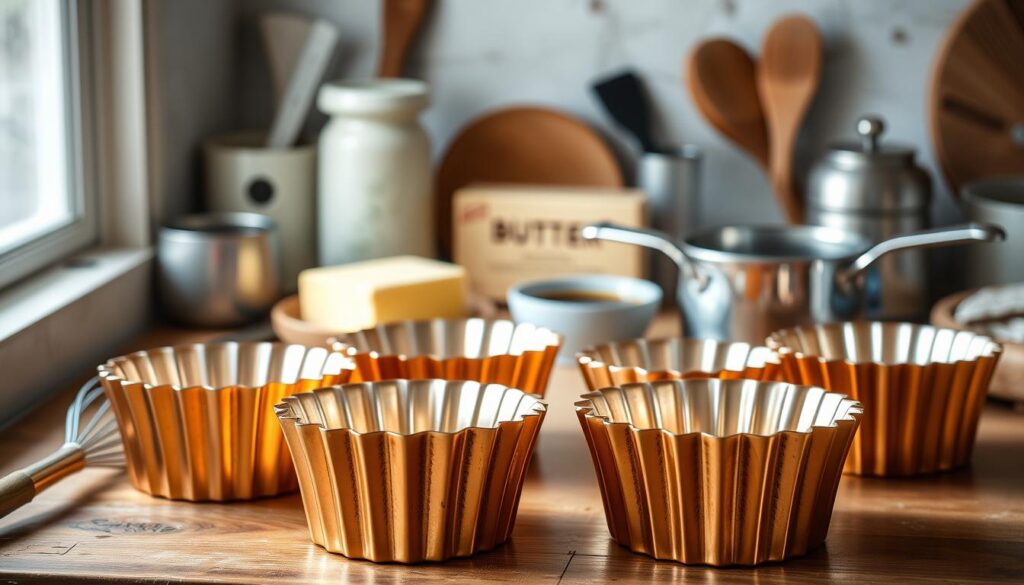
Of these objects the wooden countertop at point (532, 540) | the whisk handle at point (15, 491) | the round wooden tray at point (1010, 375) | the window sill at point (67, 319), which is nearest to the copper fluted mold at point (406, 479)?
the wooden countertop at point (532, 540)

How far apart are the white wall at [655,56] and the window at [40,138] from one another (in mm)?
292

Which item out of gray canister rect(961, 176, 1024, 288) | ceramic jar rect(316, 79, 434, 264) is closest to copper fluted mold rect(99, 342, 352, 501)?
ceramic jar rect(316, 79, 434, 264)

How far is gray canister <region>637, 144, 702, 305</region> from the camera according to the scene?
1.24 meters

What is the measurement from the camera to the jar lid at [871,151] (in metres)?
1.13

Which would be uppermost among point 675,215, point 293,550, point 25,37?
point 25,37

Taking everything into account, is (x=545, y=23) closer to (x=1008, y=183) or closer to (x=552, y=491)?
→ (x=1008, y=183)

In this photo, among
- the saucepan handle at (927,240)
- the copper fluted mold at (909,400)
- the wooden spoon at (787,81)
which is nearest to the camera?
the copper fluted mold at (909,400)

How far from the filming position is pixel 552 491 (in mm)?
779

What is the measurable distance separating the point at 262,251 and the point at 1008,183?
683 mm

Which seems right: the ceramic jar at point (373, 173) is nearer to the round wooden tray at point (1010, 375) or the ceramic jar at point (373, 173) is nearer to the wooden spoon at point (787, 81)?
the wooden spoon at point (787, 81)

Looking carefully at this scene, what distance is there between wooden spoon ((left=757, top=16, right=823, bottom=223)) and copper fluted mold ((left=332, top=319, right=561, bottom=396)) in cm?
48

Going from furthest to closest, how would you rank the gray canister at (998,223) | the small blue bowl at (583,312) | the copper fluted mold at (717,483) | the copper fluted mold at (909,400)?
the gray canister at (998,223), the small blue bowl at (583,312), the copper fluted mold at (909,400), the copper fluted mold at (717,483)

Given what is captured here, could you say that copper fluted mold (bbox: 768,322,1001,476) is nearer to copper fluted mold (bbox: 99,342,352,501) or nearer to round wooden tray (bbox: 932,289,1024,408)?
round wooden tray (bbox: 932,289,1024,408)

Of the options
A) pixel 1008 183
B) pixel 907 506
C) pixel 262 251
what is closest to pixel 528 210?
pixel 262 251
